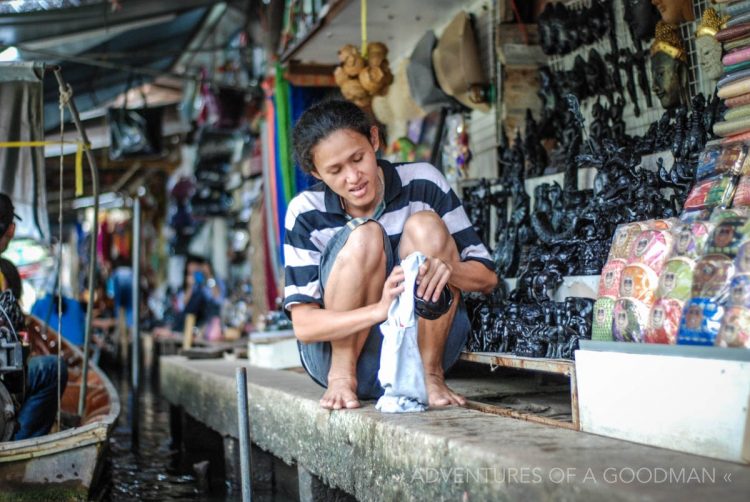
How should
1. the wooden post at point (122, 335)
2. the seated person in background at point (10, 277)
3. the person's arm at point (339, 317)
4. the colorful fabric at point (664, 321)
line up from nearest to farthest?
the colorful fabric at point (664, 321) < the person's arm at point (339, 317) < the seated person in background at point (10, 277) < the wooden post at point (122, 335)

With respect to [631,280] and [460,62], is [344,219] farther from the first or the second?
[460,62]

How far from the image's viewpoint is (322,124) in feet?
8.36

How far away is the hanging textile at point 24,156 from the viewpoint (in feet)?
12.8

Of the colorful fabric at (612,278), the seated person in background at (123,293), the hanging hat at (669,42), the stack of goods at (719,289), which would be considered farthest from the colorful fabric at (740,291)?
the seated person in background at (123,293)

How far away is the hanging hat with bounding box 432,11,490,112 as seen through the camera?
470 centimetres

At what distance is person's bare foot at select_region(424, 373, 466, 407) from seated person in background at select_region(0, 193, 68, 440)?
76.4 inches

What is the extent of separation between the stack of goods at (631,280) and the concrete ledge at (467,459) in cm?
32

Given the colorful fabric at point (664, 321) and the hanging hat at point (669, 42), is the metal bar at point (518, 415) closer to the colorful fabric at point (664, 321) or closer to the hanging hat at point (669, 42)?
the colorful fabric at point (664, 321)

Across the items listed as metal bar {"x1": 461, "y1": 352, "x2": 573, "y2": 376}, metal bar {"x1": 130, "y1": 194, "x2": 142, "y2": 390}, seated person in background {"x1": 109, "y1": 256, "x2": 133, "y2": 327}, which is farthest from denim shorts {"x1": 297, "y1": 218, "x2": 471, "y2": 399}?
seated person in background {"x1": 109, "y1": 256, "x2": 133, "y2": 327}

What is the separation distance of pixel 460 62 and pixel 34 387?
2.91m

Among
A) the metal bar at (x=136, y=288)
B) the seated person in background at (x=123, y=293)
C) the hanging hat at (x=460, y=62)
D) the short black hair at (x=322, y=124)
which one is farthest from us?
the seated person in background at (x=123, y=293)

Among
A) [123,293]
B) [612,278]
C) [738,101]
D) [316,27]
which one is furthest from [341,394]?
[123,293]

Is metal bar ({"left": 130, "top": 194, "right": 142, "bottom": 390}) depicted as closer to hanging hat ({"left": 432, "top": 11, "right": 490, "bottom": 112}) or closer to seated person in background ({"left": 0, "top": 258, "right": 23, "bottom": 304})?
seated person in background ({"left": 0, "top": 258, "right": 23, "bottom": 304})

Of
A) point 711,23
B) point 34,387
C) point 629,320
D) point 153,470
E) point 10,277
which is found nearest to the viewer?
point 629,320
